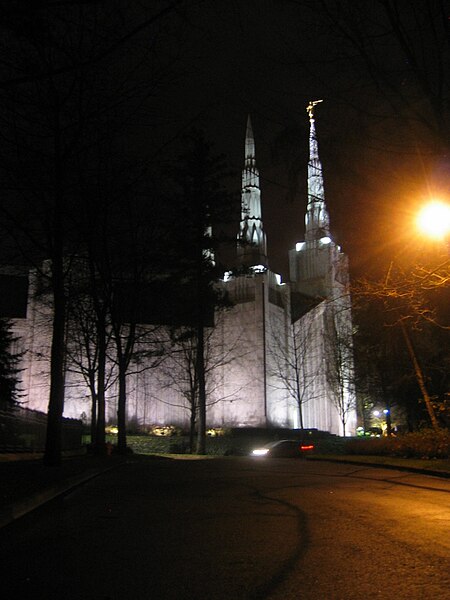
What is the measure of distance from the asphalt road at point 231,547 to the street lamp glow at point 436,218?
17.0 ft

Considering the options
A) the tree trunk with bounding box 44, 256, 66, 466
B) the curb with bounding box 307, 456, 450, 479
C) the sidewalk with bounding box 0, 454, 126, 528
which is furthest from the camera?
the tree trunk with bounding box 44, 256, 66, 466

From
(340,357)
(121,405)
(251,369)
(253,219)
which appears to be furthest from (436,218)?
(253,219)

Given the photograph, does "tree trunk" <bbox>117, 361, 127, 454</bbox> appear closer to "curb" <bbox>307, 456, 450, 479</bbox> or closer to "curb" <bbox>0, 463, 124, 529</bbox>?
"curb" <bbox>307, 456, 450, 479</bbox>

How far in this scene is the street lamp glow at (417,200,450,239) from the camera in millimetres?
11461

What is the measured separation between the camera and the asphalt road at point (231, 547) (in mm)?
4078

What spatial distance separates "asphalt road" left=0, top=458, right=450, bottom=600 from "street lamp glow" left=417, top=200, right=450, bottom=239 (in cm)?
518

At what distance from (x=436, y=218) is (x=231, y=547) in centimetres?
839

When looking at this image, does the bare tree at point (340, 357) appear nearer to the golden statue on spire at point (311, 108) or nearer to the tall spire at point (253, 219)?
the tall spire at point (253, 219)

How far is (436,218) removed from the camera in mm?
11578

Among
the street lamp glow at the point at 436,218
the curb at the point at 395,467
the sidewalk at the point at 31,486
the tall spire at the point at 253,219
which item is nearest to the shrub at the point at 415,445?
the curb at the point at 395,467

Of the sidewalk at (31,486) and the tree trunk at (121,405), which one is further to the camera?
the tree trunk at (121,405)

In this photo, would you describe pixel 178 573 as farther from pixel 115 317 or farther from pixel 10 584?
pixel 115 317

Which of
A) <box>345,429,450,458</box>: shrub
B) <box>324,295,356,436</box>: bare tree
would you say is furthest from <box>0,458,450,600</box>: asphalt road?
<box>324,295,356,436</box>: bare tree

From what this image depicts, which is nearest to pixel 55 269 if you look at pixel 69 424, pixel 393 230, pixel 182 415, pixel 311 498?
pixel 393 230
